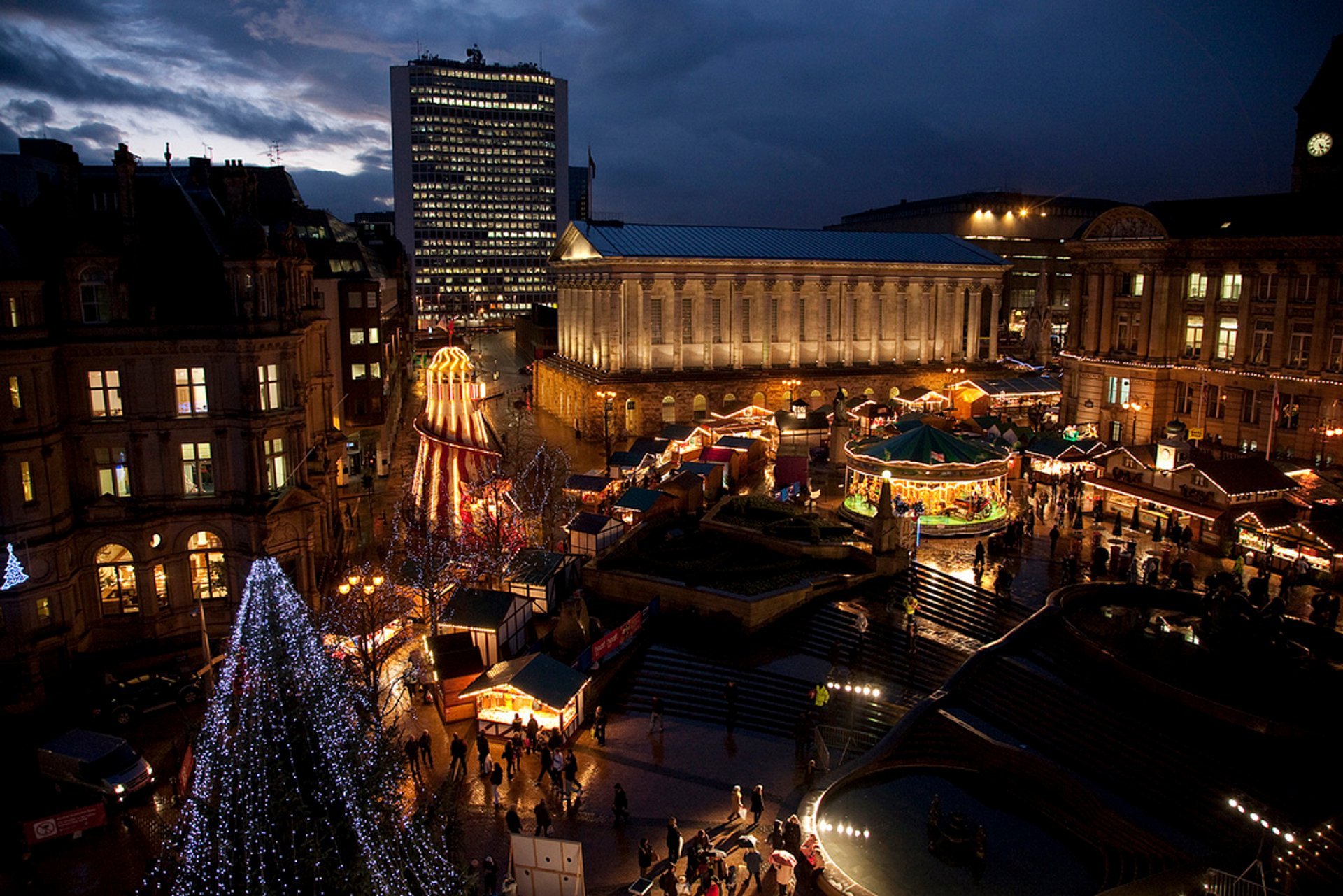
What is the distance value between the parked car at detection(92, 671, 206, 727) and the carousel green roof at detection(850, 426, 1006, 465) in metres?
29.5

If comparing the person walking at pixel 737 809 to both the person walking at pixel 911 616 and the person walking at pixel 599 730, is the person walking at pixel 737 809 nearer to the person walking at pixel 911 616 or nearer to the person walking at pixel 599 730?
the person walking at pixel 599 730

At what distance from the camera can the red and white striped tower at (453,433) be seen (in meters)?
40.8

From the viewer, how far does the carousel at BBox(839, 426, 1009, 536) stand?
4172 centimetres

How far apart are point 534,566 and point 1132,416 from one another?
1801 inches

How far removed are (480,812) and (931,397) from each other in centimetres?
5806

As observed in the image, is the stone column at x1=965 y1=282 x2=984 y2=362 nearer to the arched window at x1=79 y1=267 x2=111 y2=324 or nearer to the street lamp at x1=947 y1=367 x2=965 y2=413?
the street lamp at x1=947 y1=367 x2=965 y2=413

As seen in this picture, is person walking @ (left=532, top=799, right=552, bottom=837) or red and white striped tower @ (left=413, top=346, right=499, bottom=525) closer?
person walking @ (left=532, top=799, right=552, bottom=837)

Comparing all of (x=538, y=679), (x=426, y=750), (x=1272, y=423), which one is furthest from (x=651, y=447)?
(x=1272, y=423)

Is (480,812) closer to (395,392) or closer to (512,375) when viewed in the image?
(395,392)

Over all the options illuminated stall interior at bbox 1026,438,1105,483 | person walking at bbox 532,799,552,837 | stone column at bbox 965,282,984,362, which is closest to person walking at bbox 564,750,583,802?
person walking at bbox 532,799,552,837

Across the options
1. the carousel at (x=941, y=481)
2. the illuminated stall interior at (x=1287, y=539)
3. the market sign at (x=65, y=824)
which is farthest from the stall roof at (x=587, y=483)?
the illuminated stall interior at (x=1287, y=539)

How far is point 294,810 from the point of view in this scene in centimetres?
1338

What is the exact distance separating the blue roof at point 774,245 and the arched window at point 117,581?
4735 cm

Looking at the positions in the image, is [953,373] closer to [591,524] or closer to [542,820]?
[591,524]
